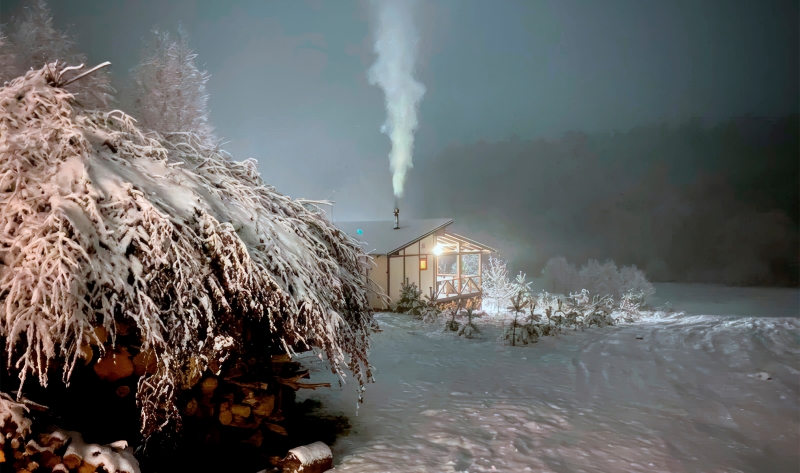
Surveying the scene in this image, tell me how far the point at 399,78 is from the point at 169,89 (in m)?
24.6

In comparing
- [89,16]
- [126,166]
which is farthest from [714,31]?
[126,166]

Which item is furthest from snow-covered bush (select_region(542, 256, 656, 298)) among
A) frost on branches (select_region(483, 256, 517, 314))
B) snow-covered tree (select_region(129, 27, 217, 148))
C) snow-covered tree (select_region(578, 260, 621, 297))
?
snow-covered tree (select_region(129, 27, 217, 148))

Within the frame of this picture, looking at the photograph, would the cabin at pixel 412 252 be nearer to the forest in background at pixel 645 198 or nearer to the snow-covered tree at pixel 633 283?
the snow-covered tree at pixel 633 283

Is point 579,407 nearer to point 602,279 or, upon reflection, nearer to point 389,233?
point 389,233

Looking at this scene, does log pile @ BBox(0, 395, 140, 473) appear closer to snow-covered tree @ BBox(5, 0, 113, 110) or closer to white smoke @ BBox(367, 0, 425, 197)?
snow-covered tree @ BBox(5, 0, 113, 110)

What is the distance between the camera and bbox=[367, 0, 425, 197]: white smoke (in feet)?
117

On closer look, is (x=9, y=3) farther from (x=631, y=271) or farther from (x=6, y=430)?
(x=631, y=271)

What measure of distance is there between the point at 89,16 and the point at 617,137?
66120 mm

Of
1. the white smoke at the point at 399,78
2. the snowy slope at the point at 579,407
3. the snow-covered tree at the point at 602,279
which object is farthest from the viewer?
the white smoke at the point at 399,78

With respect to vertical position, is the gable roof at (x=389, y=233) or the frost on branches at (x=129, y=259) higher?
the gable roof at (x=389, y=233)

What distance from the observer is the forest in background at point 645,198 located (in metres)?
48.2

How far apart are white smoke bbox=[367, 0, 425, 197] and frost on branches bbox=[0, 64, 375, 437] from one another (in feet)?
96.1

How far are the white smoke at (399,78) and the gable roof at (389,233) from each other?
1202cm

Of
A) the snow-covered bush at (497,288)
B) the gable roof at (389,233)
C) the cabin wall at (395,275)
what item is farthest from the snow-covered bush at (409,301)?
the snow-covered bush at (497,288)
